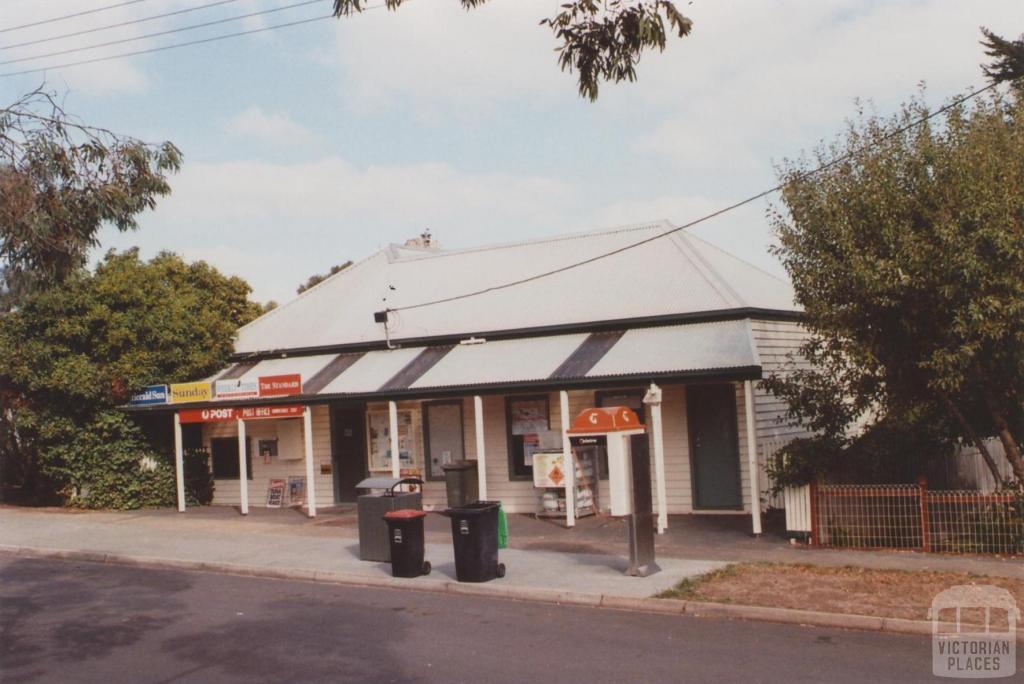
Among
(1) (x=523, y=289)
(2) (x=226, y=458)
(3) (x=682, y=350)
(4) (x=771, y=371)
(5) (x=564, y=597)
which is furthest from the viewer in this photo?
(2) (x=226, y=458)

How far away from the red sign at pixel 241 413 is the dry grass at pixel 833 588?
1064 centimetres

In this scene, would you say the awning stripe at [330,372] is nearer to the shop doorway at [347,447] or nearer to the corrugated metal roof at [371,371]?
the corrugated metal roof at [371,371]

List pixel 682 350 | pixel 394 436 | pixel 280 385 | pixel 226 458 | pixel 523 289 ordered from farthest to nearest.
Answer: pixel 226 458
pixel 523 289
pixel 280 385
pixel 394 436
pixel 682 350

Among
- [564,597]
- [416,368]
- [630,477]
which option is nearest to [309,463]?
[416,368]

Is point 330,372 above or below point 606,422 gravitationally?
above

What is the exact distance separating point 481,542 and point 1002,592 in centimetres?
584

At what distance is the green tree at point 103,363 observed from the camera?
2148 cm

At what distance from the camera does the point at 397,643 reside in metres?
9.48

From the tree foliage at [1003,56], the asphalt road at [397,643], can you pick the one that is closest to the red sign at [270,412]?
the asphalt road at [397,643]

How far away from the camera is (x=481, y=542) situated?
1241 cm

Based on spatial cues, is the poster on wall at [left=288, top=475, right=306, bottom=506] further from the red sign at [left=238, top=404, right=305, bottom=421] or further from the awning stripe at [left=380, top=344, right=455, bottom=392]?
the awning stripe at [left=380, top=344, right=455, bottom=392]

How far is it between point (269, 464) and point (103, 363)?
425 cm

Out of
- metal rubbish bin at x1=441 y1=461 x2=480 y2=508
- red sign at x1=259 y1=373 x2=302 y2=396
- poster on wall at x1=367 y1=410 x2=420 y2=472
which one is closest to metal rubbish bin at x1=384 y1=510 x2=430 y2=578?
metal rubbish bin at x1=441 y1=461 x2=480 y2=508

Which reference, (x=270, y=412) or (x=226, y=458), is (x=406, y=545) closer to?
(x=270, y=412)
